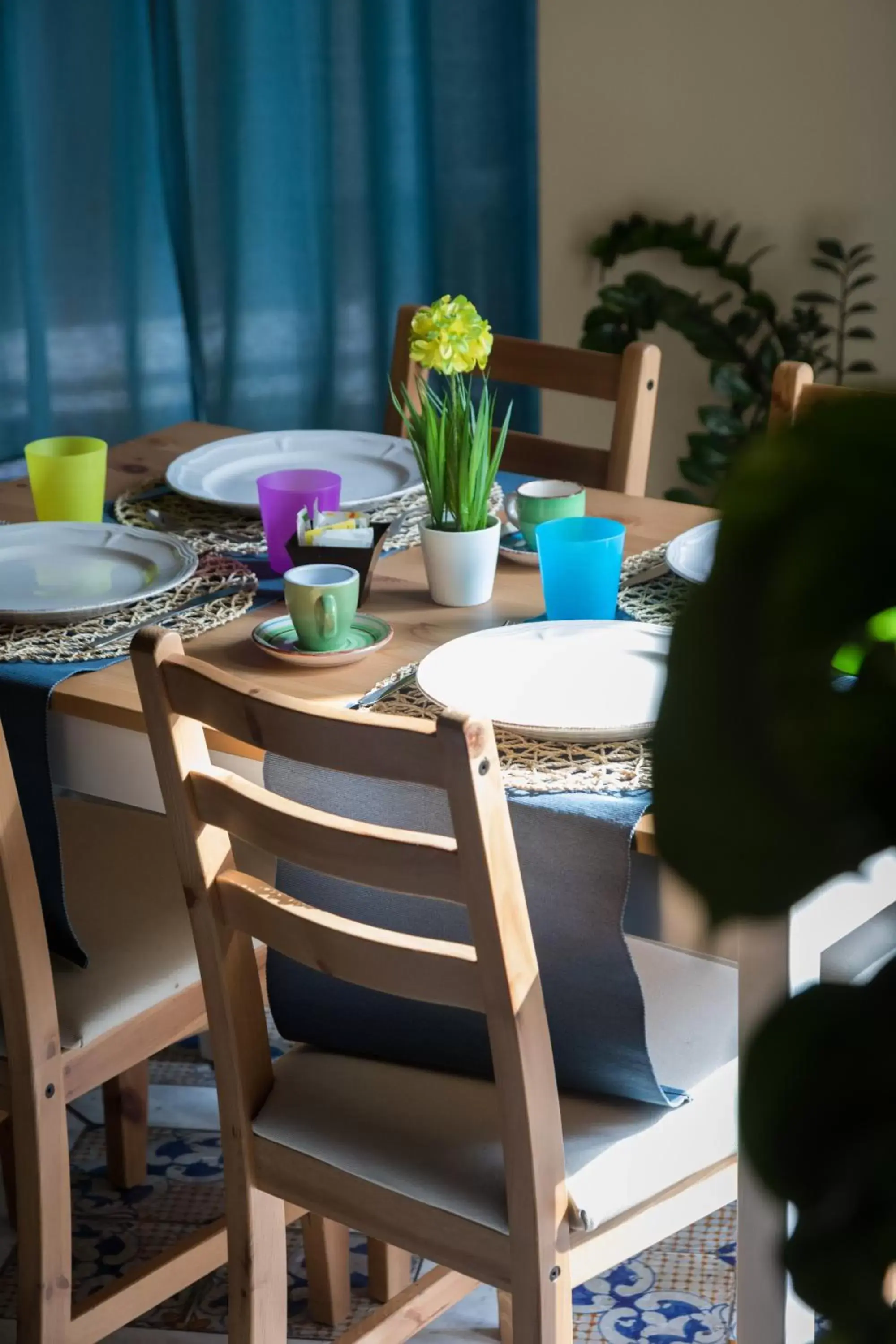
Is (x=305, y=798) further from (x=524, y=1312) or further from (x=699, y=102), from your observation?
(x=699, y=102)

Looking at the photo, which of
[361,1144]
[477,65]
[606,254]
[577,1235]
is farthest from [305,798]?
[477,65]

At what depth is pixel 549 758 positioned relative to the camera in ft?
3.83

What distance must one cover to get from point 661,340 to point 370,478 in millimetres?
1475

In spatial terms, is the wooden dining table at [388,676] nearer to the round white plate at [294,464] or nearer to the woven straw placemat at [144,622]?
the woven straw placemat at [144,622]

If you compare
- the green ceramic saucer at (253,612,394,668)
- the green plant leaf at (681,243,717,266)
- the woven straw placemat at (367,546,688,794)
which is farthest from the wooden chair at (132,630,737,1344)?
the green plant leaf at (681,243,717,266)

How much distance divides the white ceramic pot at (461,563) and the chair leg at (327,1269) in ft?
2.08

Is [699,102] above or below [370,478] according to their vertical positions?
above

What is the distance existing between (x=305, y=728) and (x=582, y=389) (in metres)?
1.20

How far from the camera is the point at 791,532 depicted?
0.12 m

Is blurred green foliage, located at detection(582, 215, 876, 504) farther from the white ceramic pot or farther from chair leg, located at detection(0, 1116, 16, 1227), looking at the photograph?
chair leg, located at detection(0, 1116, 16, 1227)

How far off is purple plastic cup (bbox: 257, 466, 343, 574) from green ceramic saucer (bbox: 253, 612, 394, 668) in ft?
0.51

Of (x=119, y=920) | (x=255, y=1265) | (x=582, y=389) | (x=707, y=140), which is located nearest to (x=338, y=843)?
(x=255, y=1265)

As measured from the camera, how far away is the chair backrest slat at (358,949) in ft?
3.46

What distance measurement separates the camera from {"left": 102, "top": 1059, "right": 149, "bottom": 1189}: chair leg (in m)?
1.80
